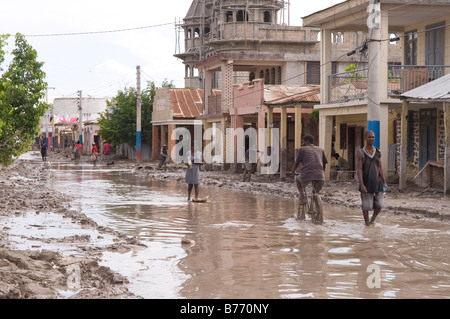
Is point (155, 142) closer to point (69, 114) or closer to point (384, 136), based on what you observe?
point (384, 136)

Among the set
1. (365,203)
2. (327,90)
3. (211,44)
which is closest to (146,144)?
(211,44)

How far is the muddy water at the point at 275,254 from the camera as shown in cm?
771

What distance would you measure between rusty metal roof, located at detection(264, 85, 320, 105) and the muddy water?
11925mm

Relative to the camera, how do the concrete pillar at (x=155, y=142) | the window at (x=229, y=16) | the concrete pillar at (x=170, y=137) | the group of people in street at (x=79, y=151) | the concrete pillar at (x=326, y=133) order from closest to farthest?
1. the concrete pillar at (x=326, y=133)
2. the group of people in street at (x=79, y=151)
3. the concrete pillar at (x=170, y=137)
4. the concrete pillar at (x=155, y=142)
5. the window at (x=229, y=16)

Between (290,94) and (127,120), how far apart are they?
2522 cm

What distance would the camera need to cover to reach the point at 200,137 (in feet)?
149

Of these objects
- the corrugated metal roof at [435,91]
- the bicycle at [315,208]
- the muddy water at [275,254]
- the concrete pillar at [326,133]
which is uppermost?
the corrugated metal roof at [435,91]

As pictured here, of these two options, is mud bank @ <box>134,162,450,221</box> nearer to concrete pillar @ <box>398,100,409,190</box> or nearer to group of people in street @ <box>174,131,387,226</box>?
concrete pillar @ <box>398,100,409,190</box>

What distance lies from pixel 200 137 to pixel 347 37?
11996 mm

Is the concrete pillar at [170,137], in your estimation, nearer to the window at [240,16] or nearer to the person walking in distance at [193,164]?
the window at [240,16]

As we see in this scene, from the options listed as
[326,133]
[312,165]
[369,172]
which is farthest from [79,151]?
[369,172]

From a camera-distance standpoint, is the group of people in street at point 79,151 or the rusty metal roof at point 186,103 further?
the rusty metal roof at point 186,103

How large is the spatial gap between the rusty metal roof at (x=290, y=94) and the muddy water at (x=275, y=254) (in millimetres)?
11925

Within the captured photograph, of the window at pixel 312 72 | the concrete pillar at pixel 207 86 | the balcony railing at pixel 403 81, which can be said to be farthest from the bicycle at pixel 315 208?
the concrete pillar at pixel 207 86
